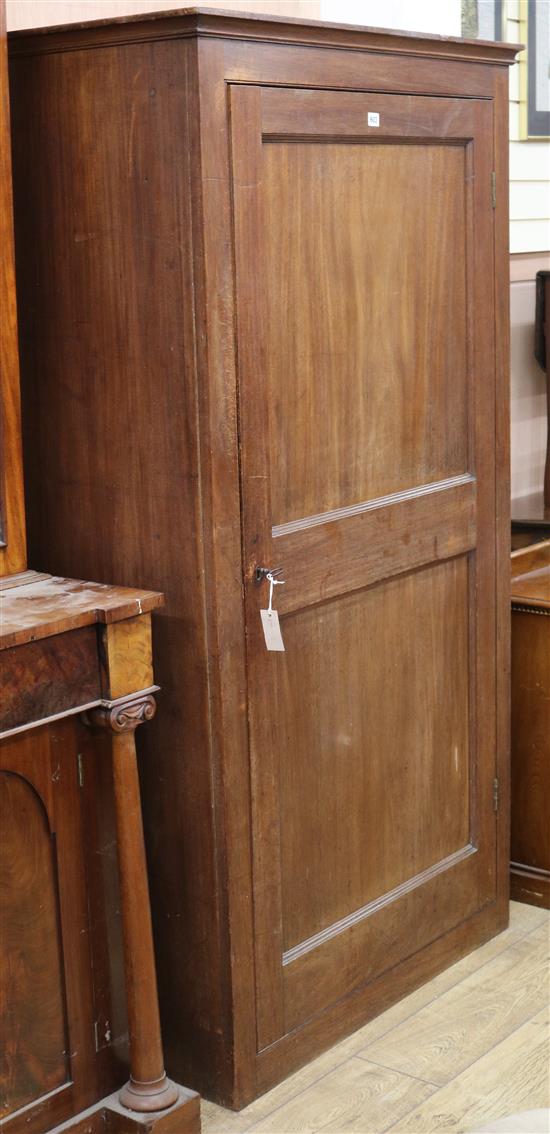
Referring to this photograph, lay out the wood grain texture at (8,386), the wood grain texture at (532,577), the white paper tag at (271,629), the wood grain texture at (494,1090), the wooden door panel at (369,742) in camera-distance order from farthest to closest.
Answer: the wood grain texture at (532,577)
the wooden door panel at (369,742)
the wood grain texture at (494,1090)
the white paper tag at (271,629)
the wood grain texture at (8,386)

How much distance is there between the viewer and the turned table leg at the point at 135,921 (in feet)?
7.07

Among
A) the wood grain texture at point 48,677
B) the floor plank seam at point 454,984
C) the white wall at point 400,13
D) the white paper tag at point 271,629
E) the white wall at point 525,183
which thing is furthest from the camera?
the white wall at point 525,183

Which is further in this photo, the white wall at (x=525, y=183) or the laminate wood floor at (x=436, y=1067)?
the white wall at (x=525, y=183)

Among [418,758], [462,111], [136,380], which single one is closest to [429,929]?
[418,758]

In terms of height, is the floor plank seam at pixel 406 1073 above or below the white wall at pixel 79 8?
below

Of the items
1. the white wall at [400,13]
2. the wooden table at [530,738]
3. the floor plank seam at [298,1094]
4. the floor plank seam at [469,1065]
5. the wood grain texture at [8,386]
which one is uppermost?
the white wall at [400,13]

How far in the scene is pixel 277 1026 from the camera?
2498 millimetres

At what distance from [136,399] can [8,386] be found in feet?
0.72

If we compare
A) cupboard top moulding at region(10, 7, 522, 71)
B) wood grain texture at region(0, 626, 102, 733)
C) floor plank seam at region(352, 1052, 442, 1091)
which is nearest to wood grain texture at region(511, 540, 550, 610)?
floor plank seam at region(352, 1052, 442, 1091)

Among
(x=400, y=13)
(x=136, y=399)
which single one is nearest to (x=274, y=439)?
(x=136, y=399)

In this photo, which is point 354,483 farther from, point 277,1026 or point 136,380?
point 277,1026

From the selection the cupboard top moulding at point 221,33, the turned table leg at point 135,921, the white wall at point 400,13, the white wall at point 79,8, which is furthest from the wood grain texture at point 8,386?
the white wall at point 400,13

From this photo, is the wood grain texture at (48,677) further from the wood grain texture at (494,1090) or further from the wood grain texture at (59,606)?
the wood grain texture at (494,1090)

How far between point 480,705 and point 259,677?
770mm
